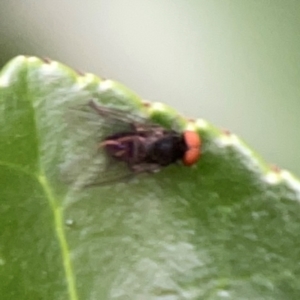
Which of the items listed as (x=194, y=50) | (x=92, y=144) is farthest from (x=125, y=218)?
(x=194, y=50)

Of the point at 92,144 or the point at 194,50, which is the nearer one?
the point at 92,144

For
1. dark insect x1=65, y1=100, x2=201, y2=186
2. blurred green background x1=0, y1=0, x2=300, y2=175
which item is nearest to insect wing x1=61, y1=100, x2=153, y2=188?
dark insect x1=65, y1=100, x2=201, y2=186

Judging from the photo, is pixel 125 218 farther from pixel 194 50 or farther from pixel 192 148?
pixel 194 50

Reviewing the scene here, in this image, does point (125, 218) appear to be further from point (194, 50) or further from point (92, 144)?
point (194, 50)

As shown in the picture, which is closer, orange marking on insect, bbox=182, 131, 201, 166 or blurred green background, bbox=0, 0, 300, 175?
orange marking on insect, bbox=182, 131, 201, 166

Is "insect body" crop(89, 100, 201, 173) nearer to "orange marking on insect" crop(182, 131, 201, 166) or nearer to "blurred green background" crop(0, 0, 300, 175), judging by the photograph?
"orange marking on insect" crop(182, 131, 201, 166)

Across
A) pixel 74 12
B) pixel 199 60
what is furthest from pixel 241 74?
pixel 74 12

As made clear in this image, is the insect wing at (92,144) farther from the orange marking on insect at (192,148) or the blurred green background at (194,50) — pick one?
the blurred green background at (194,50)
